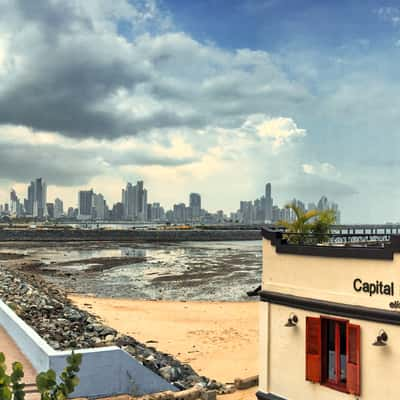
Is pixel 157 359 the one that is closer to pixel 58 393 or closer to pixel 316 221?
pixel 316 221

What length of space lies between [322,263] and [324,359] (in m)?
1.64

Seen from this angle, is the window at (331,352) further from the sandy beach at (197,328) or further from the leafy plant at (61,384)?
the sandy beach at (197,328)

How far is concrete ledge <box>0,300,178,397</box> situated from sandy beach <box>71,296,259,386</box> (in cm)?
376

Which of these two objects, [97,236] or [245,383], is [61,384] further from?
[97,236]

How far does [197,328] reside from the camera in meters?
22.8

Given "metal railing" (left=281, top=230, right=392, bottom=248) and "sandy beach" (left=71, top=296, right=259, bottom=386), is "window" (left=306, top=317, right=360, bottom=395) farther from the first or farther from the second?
"sandy beach" (left=71, top=296, right=259, bottom=386)

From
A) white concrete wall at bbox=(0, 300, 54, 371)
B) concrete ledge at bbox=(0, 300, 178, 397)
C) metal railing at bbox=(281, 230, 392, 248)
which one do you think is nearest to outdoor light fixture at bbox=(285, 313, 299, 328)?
metal railing at bbox=(281, 230, 392, 248)

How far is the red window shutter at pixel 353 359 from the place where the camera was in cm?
820

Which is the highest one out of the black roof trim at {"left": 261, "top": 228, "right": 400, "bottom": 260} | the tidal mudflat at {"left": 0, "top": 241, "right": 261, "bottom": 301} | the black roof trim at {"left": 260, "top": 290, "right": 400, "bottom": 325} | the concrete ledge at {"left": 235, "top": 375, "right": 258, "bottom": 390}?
the black roof trim at {"left": 261, "top": 228, "right": 400, "bottom": 260}

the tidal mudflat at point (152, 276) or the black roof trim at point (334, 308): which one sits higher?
the black roof trim at point (334, 308)

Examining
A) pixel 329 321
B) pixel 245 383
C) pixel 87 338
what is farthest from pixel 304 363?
pixel 87 338

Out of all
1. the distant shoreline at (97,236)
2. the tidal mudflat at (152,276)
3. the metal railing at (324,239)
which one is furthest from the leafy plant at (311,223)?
the distant shoreline at (97,236)

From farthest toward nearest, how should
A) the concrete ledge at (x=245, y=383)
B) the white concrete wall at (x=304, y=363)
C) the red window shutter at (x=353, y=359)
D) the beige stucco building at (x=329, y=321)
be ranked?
the concrete ledge at (x=245, y=383), the red window shutter at (x=353, y=359), the beige stucco building at (x=329, y=321), the white concrete wall at (x=304, y=363)

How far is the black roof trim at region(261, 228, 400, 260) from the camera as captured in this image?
26.2 feet
